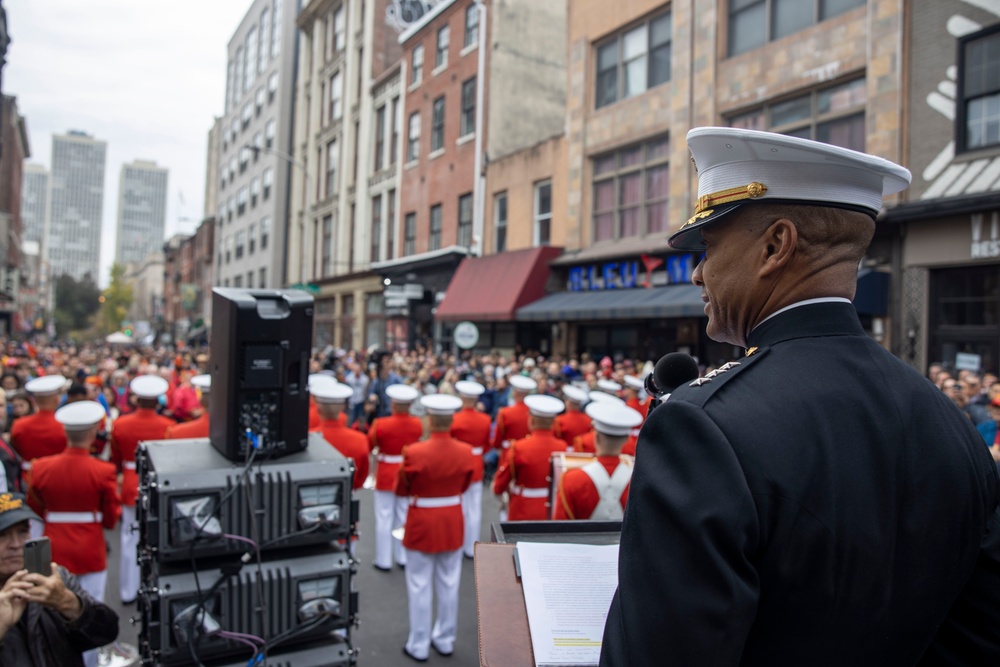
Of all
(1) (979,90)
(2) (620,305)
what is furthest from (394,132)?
(1) (979,90)

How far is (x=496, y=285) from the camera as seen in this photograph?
1945cm

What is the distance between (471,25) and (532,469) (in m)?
21.1

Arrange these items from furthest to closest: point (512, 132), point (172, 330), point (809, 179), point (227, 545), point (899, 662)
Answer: point (172, 330), point (512, 132), point (227, 545), point (809, 179), point (899, 662)

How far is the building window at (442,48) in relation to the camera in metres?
25.0

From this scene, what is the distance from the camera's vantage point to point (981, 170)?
33.8 ft

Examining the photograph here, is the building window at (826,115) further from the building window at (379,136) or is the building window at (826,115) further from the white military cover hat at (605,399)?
the building window at (379,136)

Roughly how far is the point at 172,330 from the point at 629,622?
79860 millimetres

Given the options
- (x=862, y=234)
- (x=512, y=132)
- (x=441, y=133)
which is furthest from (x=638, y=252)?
(x=862, y=234)

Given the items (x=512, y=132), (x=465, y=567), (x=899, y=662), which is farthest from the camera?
(x=512, y=132)

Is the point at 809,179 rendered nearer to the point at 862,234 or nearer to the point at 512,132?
the point at 862,234

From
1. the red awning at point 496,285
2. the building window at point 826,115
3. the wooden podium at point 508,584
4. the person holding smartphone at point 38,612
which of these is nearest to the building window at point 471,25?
the red awning at point 496,285

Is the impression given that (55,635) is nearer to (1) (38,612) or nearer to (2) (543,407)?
(1) (38,612)

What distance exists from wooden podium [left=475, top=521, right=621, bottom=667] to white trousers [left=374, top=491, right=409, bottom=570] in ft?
19.6

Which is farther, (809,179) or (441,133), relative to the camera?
(441,133)
